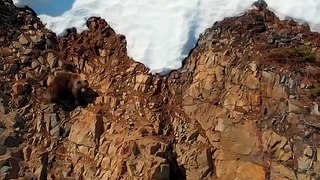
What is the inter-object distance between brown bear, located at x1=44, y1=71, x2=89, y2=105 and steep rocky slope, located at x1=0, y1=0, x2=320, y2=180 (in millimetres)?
245

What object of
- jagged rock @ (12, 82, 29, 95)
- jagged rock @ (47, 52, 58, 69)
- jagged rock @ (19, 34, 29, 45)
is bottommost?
jagged rock @ (12, 82, 29, 95)

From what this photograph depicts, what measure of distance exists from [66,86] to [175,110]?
2.95m

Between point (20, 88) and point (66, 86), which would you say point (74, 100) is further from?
point (20, 88)

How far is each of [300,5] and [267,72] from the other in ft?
7.48

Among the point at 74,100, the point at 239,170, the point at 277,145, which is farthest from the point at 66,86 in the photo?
the point at 277,145

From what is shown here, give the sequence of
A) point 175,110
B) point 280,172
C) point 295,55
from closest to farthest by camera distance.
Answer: point 280,172 → point 295,55 → point 175,110

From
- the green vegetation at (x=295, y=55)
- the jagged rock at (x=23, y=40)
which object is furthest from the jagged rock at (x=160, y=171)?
the jagged rock at (x=23, y=40)

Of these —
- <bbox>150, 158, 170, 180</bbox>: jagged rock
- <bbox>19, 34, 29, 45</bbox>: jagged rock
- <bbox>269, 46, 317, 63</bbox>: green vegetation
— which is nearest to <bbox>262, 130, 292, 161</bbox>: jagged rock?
<bbox>269, 46, 317, 63</bbox>: green vegetation

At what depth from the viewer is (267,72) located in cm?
1351

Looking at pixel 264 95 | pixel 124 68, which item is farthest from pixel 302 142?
pixel 124 68

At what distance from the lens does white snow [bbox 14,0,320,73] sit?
15.1 metres

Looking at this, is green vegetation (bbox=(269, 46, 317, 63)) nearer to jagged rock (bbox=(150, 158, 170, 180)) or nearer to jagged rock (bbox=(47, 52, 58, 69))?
jagged rock (bbox=(150, 158, 170, 180))

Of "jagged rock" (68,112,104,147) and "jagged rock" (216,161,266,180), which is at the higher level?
"jagged rock" (68,112,104,147)

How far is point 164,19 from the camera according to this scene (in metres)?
15.9
